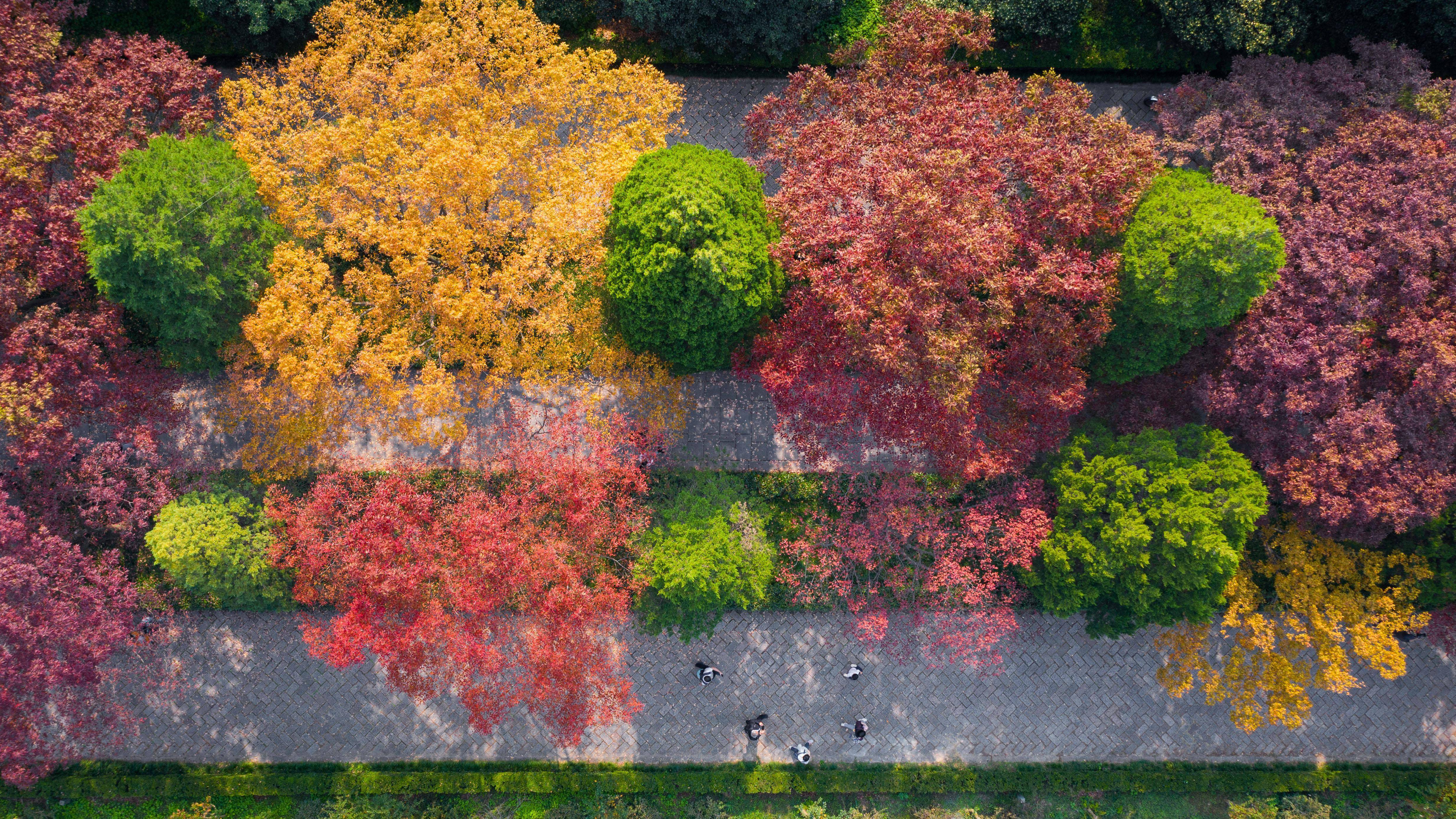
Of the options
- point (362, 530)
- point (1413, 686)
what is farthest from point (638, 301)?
point (1413, 686)

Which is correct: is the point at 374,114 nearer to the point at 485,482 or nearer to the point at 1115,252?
the point at 485,482

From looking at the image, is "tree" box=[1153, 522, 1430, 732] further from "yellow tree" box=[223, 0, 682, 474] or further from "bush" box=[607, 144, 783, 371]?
"yellow tree" box=[223, 0, 682, 474]

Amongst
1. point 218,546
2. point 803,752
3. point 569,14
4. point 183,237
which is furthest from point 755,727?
point 569,14

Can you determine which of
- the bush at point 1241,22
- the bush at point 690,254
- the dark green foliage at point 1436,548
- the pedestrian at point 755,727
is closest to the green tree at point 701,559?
the pedestrian at point 755,727

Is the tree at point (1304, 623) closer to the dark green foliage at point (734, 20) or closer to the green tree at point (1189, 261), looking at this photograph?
the green tree at point (1189, 261)

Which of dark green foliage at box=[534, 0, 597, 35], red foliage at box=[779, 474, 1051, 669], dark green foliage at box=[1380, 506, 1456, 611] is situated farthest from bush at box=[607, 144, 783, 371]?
Result: dark green foliage at box=[1380, 506, 1456, 611]
